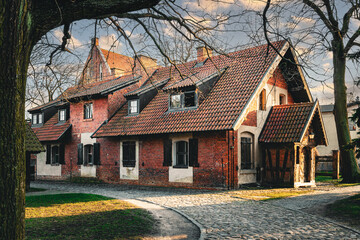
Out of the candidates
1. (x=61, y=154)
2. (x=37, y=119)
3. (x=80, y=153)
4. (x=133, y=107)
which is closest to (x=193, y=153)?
(x=133, y=107)

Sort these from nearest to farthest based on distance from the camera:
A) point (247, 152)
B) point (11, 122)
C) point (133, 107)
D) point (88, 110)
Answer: point (11, 122)
point (247, 152)
point (133, 107)
point (88, 110)

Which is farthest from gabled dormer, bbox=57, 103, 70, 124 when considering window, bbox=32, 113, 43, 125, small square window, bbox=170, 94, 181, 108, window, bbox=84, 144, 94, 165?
small square window, bbox=170, 94, 181, 108

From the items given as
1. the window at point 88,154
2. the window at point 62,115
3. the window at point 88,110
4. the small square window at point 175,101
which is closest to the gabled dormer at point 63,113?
the window at point 62,115

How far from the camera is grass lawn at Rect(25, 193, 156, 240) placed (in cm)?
753

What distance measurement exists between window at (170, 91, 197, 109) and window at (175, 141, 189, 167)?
6.68ft

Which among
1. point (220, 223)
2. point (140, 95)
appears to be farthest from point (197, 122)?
point (220, 223)

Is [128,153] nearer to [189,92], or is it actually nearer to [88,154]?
[88,154]

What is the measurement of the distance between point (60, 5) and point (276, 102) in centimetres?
1750

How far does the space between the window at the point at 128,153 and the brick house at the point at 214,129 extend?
41 mm

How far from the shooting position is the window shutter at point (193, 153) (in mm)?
18359

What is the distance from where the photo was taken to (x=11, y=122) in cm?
460

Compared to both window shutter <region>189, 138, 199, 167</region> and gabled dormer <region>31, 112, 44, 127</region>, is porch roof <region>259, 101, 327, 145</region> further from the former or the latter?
gabled dormer <region>31, 112, 44, 127</region>

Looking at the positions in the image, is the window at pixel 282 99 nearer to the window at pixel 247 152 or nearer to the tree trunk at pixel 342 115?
the tree trunk at pixel 342 115

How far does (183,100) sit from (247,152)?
4397 millimetres
